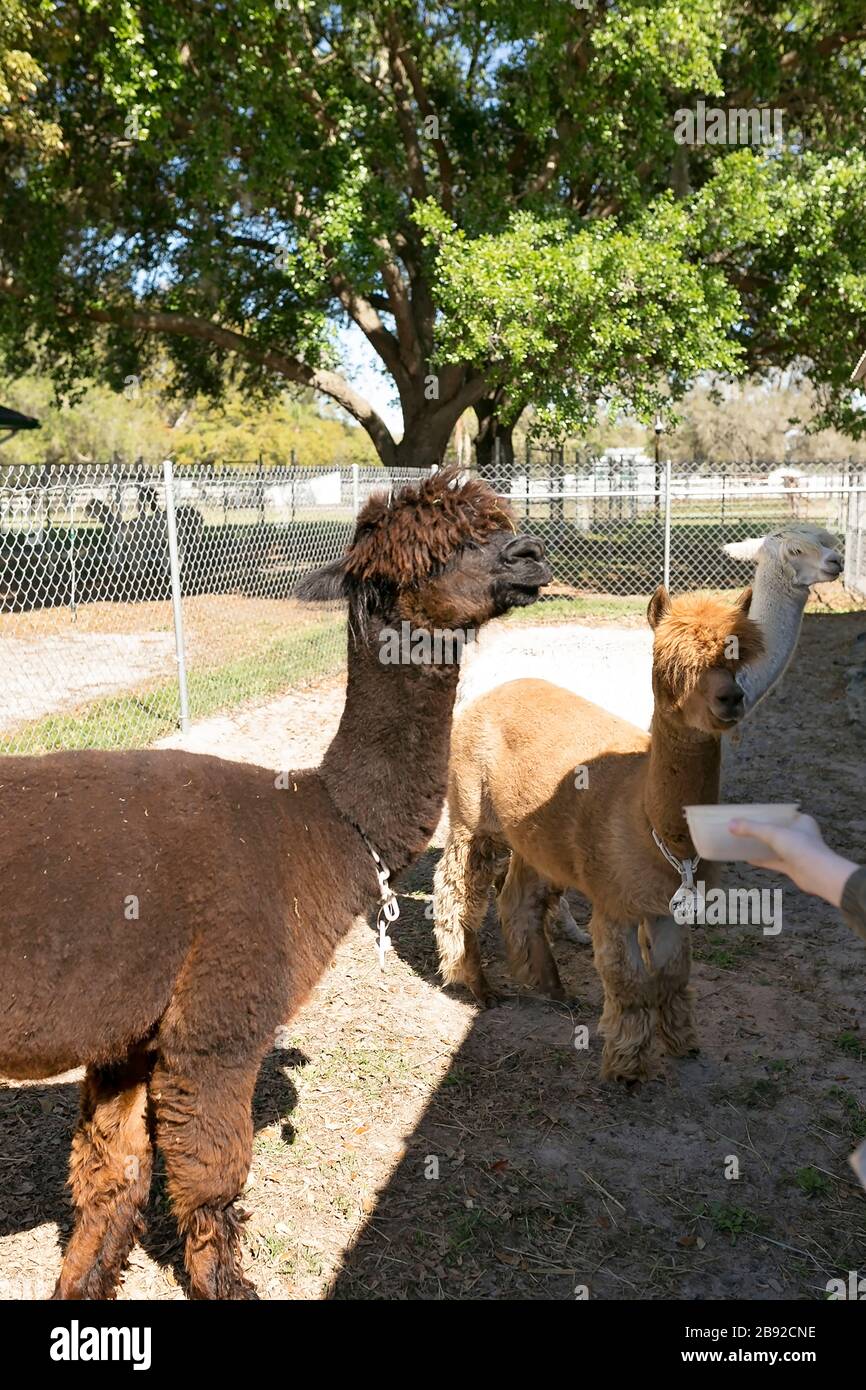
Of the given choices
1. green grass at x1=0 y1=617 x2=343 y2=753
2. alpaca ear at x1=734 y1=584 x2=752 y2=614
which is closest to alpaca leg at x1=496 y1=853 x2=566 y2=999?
alpaca ear at x1=734 y1=584 x2=752 y2=614

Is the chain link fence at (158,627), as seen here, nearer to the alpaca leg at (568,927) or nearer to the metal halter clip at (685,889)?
the alpaca leg at (568,927)

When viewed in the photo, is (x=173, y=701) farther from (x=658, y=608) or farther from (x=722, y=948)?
(x=658, y=608)

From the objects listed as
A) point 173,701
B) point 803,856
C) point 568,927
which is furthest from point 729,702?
point 173,701

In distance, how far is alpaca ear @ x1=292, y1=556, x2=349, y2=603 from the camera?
2770 millimetres

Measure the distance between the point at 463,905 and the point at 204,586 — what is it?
33.0 feet

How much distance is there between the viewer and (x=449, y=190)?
16.3m

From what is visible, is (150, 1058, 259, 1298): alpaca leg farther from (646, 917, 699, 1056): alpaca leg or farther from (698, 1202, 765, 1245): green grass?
(646, 917, 699, 1056): alpaca leg

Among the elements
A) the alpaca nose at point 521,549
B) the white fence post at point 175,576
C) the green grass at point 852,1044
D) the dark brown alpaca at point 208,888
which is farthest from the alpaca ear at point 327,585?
the white fence post at point 175,576

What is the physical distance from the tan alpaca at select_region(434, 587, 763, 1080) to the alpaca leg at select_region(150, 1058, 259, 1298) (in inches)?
66.9

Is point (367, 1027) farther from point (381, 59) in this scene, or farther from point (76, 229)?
point (381, 59)

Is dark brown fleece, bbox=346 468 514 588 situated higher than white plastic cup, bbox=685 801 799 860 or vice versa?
dark brown fleece, bbox=346 468 514 588

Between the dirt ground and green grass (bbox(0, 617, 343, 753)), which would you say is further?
green grass (bbox(0, 617, 343, 753))

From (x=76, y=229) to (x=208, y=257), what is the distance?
2168mm
